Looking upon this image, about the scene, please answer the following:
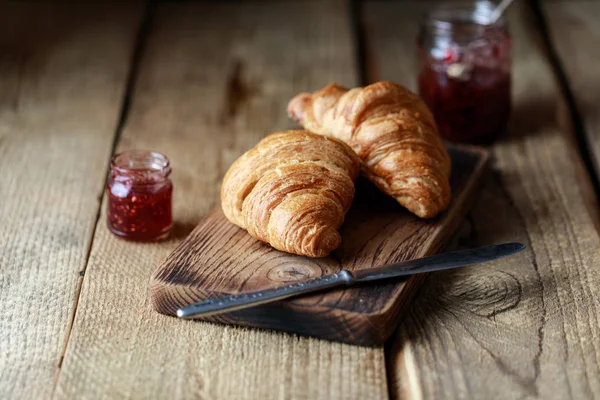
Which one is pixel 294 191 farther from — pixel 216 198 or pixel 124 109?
pixel 124 109

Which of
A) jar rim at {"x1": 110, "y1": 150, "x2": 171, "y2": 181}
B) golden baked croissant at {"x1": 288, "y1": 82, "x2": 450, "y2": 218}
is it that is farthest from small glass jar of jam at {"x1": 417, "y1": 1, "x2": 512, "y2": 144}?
jar rim at {"x1": 110, "y1": 150, "x2": 171, "y2": 181}

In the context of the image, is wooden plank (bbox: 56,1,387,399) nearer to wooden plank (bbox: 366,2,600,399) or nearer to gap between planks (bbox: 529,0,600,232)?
Answer: wooden plank (bbox: 366,2,600,399)

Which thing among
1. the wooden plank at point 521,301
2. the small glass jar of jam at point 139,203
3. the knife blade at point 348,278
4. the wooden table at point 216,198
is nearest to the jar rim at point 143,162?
the small glass jar of jam at point 139,203

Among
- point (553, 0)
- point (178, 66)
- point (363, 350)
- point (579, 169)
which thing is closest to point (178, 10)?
point (178, 66)

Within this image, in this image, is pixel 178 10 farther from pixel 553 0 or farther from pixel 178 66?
pixel 553 0

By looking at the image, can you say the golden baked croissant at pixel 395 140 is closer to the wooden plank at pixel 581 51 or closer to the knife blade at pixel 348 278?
the knife blade at pixel 348 278

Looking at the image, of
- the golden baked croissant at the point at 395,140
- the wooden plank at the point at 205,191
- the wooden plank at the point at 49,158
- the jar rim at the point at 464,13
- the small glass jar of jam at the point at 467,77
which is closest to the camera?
the wooden plank at the point at 205,191
